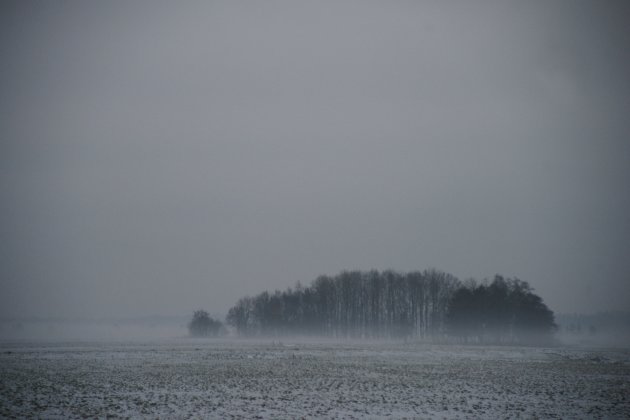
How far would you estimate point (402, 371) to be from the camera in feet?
99.7

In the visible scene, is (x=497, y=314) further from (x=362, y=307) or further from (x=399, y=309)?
(x=362, y=307)

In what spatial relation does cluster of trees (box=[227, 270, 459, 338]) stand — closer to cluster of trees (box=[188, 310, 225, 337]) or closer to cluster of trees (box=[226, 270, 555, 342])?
cluster of trees (box=[226, 270, 555, 342])

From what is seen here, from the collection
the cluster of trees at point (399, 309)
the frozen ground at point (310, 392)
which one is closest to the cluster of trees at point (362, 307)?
the cluster of trees at point (399, 309)

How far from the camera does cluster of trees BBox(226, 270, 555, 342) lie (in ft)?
293

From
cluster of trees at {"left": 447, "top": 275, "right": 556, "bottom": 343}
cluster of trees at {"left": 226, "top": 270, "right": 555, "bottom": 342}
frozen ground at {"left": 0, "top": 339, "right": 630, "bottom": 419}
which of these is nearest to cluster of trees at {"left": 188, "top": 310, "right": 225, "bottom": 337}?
cluster of trees at {"left": 226, "top": 270, "right": 555, "bottom": 342}

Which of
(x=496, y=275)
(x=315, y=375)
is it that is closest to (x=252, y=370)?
(x=315, y=375)

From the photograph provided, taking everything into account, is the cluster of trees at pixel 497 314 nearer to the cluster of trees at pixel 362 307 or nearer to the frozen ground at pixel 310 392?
the cluster of trees at pixel 362 307

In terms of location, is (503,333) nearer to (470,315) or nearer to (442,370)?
(470,315)

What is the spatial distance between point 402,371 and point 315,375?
6.90 meters

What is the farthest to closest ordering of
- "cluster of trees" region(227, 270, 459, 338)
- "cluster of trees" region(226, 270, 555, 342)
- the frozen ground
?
"cluster of trees" region(227, 270, 459, 338)
"cluster of trees" region(226, 270, 555, 342)
the frozen ground

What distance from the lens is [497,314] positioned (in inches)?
3556

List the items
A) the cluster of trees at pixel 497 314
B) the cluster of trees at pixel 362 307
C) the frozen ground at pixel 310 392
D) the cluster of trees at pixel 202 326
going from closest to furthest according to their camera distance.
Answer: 1. the frozen ground at pixel 310 392
2. the cluster of trees at pixel 497 314
3. the cluster of trees at pixel 362 307
4. the cluster of trees at pixel 202 326

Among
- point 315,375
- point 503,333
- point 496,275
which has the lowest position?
point 503,333

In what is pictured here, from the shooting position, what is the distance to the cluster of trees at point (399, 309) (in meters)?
89.2
